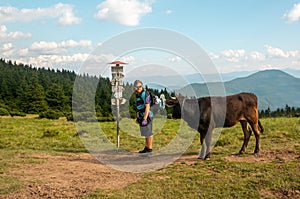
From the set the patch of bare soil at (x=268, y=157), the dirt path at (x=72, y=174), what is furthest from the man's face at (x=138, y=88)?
the patch of bare soil at (x=268, y=157)

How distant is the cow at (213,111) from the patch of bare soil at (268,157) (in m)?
0.36

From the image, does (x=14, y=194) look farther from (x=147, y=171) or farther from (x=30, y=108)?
(x=30, y=108)

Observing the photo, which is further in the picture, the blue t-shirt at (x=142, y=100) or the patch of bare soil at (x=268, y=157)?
the blue t-shirt at (x=142, y=100)

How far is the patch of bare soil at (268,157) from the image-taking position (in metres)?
8.95

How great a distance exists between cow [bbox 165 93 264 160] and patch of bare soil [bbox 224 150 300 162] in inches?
14.1

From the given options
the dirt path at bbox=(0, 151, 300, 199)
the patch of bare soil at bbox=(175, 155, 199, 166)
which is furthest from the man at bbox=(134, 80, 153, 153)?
the dirt path at bbox=(0, 151, 300, 199)

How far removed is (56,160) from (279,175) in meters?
6.50

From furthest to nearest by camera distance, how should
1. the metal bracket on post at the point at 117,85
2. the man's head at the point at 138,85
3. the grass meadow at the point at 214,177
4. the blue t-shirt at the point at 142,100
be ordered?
1. the metal bracket on post at the point at 117,85
2. the blue t-shirt at the point at 142,100
3. the man's head at the point at 138,85
4. the grass meadow at the point at 214,177

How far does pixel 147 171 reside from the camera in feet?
26.4

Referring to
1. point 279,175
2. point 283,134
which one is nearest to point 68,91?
point 283,134

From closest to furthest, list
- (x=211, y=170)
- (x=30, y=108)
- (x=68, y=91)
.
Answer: (x=211, y=170) < (x=30, y=108) < (x=68, y=91)

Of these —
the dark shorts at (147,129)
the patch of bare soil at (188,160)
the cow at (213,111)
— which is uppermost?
the cow at (213,111)

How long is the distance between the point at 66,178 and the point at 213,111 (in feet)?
15.9

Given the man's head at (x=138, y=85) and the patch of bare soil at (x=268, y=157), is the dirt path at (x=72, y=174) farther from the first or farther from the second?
the man's head at (x=138, y=85)
